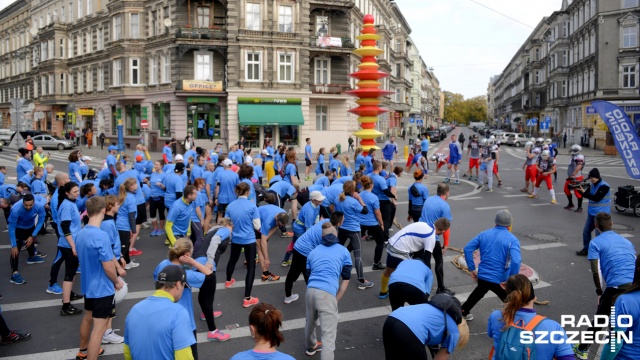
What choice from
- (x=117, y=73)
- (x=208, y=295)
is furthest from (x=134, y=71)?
(x=208, y=295)

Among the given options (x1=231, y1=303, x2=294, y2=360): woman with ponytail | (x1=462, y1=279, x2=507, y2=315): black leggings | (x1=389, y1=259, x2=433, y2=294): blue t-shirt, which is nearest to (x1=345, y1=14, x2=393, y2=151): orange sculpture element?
(x1=462, y1=279, x2=507, y2=315): black leggings

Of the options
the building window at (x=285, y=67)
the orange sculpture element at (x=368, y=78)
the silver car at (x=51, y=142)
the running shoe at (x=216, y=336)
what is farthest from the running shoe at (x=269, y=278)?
the silver car at (x=51, y=142)

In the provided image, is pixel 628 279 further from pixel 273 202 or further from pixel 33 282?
pixel 33 282

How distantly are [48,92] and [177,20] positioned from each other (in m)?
25.3

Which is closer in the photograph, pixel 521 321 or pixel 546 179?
pixel 521 321

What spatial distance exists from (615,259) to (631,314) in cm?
196

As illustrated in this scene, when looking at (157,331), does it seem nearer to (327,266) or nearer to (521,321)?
(327,266)

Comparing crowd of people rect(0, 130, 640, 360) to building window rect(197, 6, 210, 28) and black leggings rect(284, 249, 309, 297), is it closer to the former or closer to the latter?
black leggings rect(284, 249, 309, 297)

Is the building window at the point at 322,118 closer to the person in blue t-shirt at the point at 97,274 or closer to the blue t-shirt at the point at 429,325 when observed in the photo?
the person in blue t-shirt at the point at 97,274

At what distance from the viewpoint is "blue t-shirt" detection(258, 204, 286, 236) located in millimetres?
8547

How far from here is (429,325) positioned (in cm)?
418

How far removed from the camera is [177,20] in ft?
115

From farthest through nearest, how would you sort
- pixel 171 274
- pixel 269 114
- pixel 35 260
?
pixel 269 114 → pixel 35 260 → pixel 171 274

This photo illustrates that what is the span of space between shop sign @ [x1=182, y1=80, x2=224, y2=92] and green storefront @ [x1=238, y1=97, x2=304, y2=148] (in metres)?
1.82
